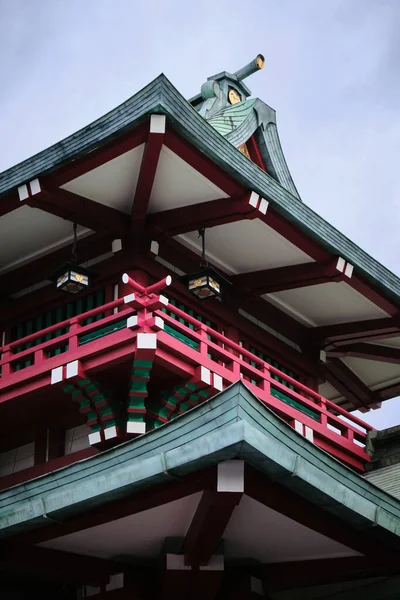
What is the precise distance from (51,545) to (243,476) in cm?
289

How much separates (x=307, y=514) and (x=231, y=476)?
131 centimetres

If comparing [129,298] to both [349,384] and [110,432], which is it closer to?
[110,432]

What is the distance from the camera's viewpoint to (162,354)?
1677 cm

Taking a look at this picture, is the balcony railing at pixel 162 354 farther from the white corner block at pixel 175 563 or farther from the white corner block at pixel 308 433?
the white corner block at pixel 175 563

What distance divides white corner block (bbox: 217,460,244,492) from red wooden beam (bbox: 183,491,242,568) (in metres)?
0.11

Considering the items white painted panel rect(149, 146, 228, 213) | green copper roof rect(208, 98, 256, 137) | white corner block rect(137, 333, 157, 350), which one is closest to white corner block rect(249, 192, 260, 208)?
white painted panel rect(149, 146, 228, 213)

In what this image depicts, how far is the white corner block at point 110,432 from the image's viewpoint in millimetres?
16984

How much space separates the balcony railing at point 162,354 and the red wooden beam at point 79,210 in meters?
1.39

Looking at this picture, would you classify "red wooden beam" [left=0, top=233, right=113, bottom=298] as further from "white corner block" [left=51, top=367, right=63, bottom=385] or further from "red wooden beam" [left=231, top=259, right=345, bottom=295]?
"red wooden beam" [left=231, top=259, right=345, bottom=295]

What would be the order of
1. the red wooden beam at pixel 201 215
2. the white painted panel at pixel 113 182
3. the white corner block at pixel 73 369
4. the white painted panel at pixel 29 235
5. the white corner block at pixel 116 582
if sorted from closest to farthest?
the white corner block at pixel 116 582, the white corner block at pixel 73 369, the white painted panel at pixel 113 182, the red wooden beam at pixel 201 215, the white painted panel at pixel 29 235

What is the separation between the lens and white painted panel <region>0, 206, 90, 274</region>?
18.7 metres

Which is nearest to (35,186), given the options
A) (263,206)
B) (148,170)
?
(148,170)

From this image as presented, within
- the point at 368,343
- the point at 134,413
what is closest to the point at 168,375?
the point at 134,413

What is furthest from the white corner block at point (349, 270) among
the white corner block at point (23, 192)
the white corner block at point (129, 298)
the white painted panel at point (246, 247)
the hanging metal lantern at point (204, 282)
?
the white corner block at point (23, 192)
